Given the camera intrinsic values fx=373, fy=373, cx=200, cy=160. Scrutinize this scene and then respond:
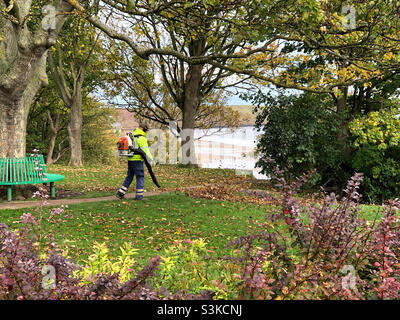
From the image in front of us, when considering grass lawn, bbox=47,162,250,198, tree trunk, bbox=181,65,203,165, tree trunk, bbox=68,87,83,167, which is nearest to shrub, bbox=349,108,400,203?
grass lawn, bbox=47,162,250,198

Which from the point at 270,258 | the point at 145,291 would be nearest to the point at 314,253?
the point at 270,258

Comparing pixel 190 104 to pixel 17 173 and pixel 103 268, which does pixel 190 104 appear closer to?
pixel 17 173

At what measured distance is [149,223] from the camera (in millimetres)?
8461

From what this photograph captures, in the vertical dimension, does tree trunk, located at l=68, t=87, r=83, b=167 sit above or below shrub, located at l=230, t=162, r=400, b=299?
above

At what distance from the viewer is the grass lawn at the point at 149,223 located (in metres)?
6.88

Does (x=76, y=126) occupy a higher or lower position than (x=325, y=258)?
higher

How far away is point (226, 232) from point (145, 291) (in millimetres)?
5464

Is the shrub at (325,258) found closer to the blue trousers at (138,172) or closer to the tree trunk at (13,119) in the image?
the blue trousers at (138,172)

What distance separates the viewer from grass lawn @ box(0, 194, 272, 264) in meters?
6.88

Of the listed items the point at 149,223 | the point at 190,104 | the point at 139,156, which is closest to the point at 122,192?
the point at 139,156

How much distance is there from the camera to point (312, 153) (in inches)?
640

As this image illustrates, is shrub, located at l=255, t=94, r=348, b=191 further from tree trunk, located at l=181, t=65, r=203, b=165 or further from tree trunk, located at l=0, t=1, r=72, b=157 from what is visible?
tree trunk, located at l=0, t=1, r=72, b=157

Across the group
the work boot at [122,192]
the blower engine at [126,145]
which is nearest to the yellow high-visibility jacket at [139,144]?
the blower engine at [126,145]
